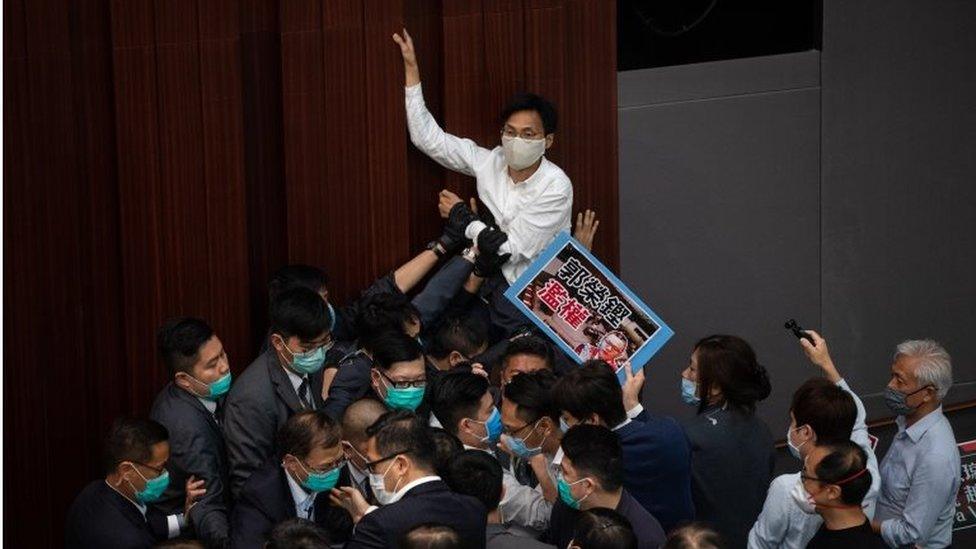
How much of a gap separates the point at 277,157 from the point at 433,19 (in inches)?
31.4

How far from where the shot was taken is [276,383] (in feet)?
17.1

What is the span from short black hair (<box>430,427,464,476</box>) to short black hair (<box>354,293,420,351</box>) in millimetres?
716

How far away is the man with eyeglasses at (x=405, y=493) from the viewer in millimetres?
4238

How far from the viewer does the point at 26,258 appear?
5723 mm

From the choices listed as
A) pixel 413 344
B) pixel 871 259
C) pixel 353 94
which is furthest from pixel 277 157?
pixel 871 259

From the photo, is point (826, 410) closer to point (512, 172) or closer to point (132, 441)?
point (512, 172)

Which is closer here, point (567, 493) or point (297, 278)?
point (567, 493)

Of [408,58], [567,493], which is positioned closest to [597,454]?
[567,493]

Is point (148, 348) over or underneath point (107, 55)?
underneath

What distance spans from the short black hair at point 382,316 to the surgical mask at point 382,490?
92 centimetres

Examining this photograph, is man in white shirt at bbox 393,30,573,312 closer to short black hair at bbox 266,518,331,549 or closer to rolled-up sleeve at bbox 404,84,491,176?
rolled-up sleeve at bbox 404,84,491,176

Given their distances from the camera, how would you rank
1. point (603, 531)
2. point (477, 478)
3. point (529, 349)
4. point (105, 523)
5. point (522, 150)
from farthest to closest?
point (522, 150) < point (529, 349) < point (105, 523) < point (477, 478) < point (603, 531)

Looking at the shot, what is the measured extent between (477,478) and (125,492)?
1043mm

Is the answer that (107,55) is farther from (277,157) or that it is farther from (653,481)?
(653,481)
